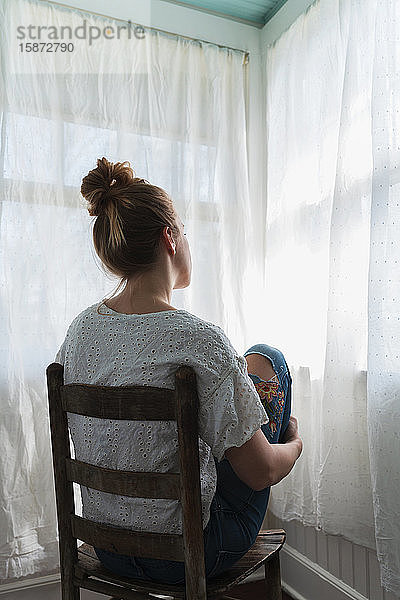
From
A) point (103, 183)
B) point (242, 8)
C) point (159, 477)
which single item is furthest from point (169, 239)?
point (242, 8)

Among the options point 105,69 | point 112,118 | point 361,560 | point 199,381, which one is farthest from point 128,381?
point 105,69

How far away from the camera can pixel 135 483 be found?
104 cm

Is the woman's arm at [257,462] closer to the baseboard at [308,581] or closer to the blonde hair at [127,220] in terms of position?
the blonde hair at [127,220]

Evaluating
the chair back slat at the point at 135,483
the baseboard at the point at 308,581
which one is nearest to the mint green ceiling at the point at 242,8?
the chair back slat at the point at 135,483

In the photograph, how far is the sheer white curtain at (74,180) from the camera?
6.20 feet

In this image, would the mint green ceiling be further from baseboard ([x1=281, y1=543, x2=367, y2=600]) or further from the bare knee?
baseboard ([x1=281, y1=543, x2=367, y2=600])

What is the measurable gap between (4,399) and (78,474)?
0.84 meters

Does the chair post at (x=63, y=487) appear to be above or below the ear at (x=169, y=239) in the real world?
below

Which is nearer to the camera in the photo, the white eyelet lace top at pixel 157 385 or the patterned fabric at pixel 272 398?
the white eyelet lace top at pixel 157 385

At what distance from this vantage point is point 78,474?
1.14 metres

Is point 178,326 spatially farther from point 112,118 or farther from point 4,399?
point 112,118

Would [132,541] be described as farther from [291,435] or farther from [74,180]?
[74,180]

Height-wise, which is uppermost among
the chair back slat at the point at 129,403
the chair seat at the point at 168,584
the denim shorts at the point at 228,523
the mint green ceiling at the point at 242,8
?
the mint green ceiling at the point at 242,8

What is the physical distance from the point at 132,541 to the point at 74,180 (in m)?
1.37
